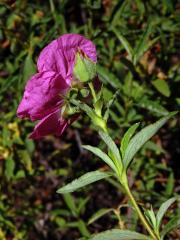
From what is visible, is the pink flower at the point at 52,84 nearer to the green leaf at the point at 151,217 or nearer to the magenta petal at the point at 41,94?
the magenta petal at the point at 41,94

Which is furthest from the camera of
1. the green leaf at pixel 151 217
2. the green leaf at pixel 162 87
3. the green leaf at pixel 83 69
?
the green leaf at pixel 162 87

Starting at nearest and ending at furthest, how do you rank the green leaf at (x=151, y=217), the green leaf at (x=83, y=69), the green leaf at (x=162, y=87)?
1. the green leaf at (x=83, y=69)
2. the green leaf at (x=151, y=217)
3. the green leaf at (x=162, y=87)

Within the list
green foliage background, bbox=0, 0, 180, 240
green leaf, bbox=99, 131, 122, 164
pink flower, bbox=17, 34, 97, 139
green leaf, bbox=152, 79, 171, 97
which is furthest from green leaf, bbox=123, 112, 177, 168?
green leaf, bbox=152, 79, 171, 97

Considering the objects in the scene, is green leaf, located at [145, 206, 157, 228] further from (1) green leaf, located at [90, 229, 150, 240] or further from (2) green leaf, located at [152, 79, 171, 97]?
(2) green leaf, located at [152, 79, 171, 97]

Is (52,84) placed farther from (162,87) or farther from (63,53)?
(162,87)

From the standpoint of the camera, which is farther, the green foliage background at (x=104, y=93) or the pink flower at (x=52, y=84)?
the green foliage background at (x=104, y=93)

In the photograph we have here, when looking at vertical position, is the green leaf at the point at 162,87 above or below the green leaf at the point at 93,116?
below

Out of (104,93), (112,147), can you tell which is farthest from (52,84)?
(104,93)

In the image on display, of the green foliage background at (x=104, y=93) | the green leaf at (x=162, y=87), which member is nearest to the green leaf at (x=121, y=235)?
the green foliage background at (x=104, y=93)
